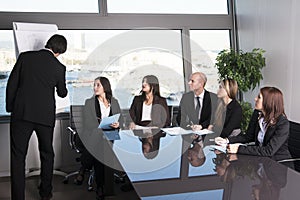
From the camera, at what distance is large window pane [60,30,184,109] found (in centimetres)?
480

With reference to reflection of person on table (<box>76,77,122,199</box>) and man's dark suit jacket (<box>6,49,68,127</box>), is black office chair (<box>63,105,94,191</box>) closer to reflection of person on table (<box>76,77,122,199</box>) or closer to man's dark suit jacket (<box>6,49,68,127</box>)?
reflection of person on table (<box>76,77,122,199</box>)

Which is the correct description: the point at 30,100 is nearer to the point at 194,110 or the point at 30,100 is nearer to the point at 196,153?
the point at 196,153

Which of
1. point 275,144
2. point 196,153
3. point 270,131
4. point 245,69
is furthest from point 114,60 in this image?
point 275,144

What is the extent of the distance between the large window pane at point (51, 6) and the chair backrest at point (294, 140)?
2.83 m

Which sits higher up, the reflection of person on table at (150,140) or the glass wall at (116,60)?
the glass wall at (116,60)

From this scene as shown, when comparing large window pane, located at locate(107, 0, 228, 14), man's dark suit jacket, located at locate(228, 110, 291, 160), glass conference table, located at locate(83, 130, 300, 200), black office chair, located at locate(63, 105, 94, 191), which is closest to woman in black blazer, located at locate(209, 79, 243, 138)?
glass conference table, located at locate(83, 130, 300, 200)

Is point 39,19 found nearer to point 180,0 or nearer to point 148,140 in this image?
point 180,0

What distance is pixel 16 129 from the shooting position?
11.4ft

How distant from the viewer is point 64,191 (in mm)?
3998

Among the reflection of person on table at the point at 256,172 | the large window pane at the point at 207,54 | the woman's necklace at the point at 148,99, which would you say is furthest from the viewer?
the large window pane at the point at 207,54

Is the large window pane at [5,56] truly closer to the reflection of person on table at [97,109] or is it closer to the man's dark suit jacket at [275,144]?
the reflection of person on table at [97,109]

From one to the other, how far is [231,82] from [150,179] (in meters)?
1.77

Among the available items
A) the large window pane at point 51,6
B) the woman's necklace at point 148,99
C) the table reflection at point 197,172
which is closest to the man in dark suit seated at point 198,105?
the woman's necklace at point 148,99

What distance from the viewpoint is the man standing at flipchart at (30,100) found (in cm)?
343
